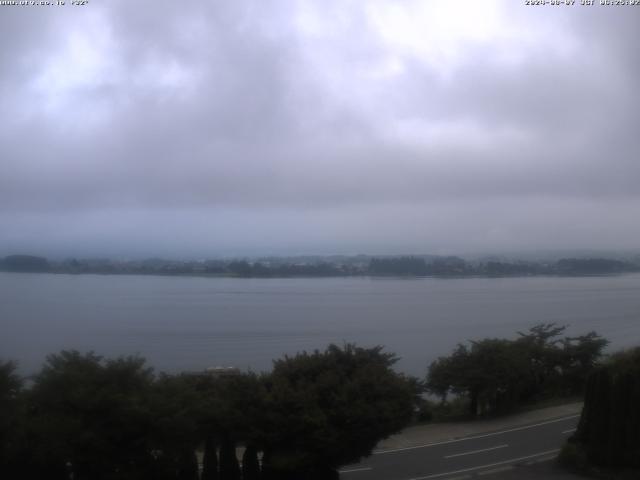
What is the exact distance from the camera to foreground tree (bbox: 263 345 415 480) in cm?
1278

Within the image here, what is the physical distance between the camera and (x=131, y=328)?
108 feet

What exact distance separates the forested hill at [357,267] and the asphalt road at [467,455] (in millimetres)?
26301

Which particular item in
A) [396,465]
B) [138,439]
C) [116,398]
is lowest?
[396,465]

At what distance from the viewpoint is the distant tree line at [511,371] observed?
22.9 m

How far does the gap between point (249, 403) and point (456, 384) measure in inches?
460

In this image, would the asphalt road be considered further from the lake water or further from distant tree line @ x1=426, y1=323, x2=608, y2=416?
the lake water

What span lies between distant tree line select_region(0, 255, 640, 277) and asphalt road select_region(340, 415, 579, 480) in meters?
26.5

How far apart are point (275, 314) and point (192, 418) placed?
2830cm

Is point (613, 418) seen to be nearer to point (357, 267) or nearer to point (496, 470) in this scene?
point (496, 470)

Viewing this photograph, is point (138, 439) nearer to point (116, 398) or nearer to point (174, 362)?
point (116, 398)

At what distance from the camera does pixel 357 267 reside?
53.1 m

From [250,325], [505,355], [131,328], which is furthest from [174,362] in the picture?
[505,355]

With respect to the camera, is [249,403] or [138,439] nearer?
[138,439]

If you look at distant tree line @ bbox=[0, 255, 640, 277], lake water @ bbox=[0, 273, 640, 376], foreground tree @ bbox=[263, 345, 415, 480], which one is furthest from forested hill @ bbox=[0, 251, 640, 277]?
foreground tree @ bbox=[263, 345, 415, 480]
